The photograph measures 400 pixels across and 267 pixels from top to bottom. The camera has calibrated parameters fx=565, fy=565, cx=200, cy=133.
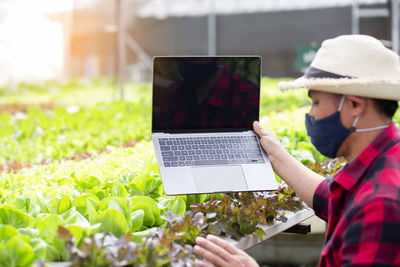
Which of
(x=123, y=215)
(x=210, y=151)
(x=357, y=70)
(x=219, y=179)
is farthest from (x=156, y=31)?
(x=357, y=70)

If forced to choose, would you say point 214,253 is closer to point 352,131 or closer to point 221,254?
point 221,254

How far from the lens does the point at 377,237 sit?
1521mm

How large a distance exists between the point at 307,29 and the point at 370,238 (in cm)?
1373

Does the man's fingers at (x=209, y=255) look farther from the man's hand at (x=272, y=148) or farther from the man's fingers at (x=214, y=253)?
the man's hand at (x=272, y=148)

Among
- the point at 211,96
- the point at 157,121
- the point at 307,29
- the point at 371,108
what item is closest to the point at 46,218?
the point at 157,121

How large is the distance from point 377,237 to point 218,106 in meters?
1.06

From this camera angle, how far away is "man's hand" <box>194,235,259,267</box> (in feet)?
5.61

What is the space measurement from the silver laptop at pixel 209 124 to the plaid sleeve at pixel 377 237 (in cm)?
69

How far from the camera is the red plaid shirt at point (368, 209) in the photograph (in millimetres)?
1522

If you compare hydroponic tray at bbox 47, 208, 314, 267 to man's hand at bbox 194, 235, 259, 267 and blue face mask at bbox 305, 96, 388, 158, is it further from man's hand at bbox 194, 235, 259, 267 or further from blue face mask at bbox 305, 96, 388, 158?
blue face mask at bbox 305, 96, 388, 158

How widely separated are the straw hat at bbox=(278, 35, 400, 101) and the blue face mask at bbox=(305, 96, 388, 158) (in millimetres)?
69

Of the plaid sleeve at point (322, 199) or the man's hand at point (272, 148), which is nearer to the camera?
the plaid sleeve at point (322, 199)

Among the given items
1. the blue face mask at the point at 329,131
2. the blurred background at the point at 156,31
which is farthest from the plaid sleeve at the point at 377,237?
the blurred background at the point at 156,31

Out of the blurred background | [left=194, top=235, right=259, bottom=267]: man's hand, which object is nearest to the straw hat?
[left=194, top=235, right=259, bottom=267]: man's hand
